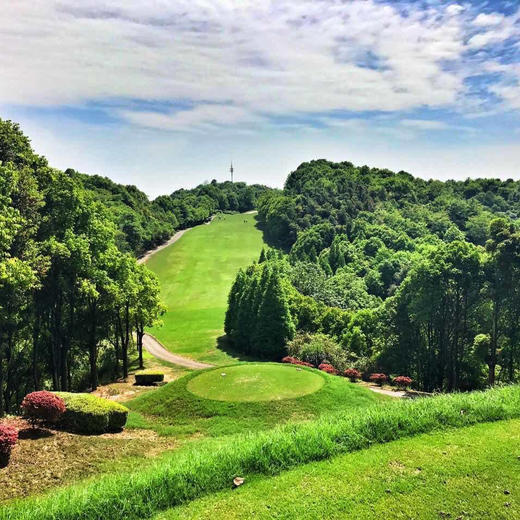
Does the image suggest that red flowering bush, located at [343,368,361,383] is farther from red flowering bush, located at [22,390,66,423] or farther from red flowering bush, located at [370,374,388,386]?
red flowering bush, located at [22,390,66,423]

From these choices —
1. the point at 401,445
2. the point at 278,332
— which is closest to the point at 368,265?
the point at 278,332

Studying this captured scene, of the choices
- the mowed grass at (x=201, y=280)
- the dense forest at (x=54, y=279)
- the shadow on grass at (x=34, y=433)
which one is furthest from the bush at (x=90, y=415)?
the mowed grass at (x=201, y=280)

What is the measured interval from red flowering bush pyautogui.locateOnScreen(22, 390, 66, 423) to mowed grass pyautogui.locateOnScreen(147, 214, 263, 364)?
130ft

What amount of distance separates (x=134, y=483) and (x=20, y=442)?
5565 millimetres

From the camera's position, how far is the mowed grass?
6288 centimetres

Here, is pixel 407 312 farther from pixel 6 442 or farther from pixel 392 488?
pixel 6 442

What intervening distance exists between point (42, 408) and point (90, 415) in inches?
77.9

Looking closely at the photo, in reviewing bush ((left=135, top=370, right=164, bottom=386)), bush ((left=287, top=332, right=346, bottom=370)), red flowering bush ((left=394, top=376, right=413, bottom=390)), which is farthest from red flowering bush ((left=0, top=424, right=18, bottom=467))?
bush ((left=287, top=332, right=346, bottom=370))

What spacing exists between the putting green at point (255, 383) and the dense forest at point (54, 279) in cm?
1074

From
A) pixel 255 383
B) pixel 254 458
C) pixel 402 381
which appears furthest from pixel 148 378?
pixel 254 458

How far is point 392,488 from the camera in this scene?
385 inches

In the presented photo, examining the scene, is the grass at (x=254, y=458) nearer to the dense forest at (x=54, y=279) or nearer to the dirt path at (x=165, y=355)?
the dense forest at (x=54, y=279)

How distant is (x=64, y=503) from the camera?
9164 mm

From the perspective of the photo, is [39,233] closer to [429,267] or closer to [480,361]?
[429,267]
